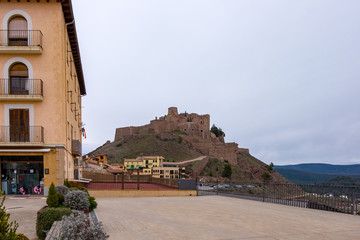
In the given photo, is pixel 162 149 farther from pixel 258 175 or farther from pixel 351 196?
pixel 351 196

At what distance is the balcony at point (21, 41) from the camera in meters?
19.2

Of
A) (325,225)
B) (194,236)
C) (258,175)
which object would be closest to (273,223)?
(325,225)

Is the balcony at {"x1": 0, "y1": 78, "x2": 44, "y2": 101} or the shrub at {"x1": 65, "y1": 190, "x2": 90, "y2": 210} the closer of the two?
the shrub at {"x1": 65, "y1": 190, "x2": 90, "y2": 210}

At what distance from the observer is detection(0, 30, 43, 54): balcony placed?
1919 centimetres

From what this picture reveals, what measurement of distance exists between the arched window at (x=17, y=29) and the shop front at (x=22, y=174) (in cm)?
732

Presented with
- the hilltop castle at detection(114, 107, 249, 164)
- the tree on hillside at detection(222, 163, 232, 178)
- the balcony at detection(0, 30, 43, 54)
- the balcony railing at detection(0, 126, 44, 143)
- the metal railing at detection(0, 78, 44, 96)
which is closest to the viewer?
the balcony railing at detection(0, 126, 44, 143)

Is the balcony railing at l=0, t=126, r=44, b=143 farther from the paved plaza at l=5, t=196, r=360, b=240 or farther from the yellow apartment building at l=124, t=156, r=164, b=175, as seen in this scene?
the yellow apartment building at l=124, t=156, r=164, b=175

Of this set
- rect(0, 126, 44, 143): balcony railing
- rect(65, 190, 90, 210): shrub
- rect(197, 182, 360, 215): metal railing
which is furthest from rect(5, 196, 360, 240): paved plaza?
rect(0, 126, 44, 143): balcony railing

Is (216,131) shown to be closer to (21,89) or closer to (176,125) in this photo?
(176,125)

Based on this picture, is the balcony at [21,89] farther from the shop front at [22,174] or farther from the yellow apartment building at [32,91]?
the shop front at [22,174]

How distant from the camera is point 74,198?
10.4 meters

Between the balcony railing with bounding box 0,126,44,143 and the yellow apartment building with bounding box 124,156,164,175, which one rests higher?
the balcony railing with bounding box 0,126,44,143

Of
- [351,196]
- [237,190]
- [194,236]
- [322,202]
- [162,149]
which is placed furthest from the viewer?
[162,149]

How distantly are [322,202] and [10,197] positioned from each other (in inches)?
669
